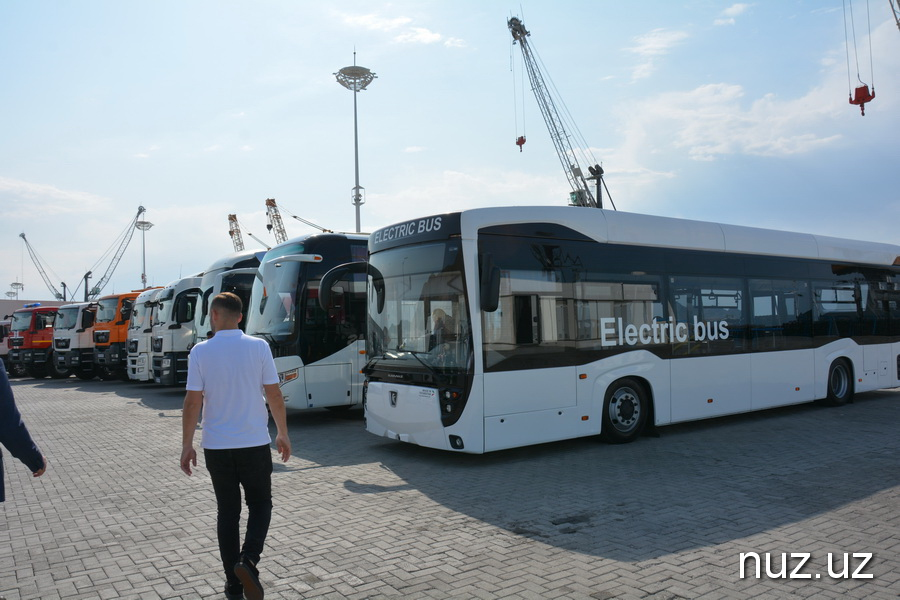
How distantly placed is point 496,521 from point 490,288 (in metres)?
2.87

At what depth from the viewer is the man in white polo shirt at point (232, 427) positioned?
4188 mm

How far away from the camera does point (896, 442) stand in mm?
9344

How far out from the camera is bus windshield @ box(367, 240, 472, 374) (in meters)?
8.18

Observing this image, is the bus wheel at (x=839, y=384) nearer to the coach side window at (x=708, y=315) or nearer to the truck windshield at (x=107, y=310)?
the coach side window at (x=708, y=315)

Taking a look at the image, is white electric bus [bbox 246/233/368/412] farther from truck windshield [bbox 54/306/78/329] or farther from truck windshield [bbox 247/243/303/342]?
truck windshield [bbox 54/306/78/329]

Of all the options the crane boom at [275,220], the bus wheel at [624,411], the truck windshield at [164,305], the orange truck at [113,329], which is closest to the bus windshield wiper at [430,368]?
the bus wheel at [624,411]

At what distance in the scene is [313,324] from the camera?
11930 millimetres

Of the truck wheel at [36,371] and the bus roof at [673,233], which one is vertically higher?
the bus roof at [673,233]

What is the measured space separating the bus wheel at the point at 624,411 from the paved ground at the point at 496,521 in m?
0.25

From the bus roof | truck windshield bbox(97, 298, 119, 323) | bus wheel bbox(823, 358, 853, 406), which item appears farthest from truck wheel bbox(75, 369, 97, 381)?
bus wheel bbox(823, 358, 853, 406)

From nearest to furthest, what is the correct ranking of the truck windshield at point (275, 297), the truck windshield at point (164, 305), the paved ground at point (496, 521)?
1. the paved ground at point (496, 521)
2. the truck windshield at point (275, 297)
3. the truck windshield at point (164, 305)

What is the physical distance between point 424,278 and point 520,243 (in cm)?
133

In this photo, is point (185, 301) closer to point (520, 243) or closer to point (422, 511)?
point (520, 243)

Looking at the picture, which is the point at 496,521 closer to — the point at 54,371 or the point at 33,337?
the point at 33,337
